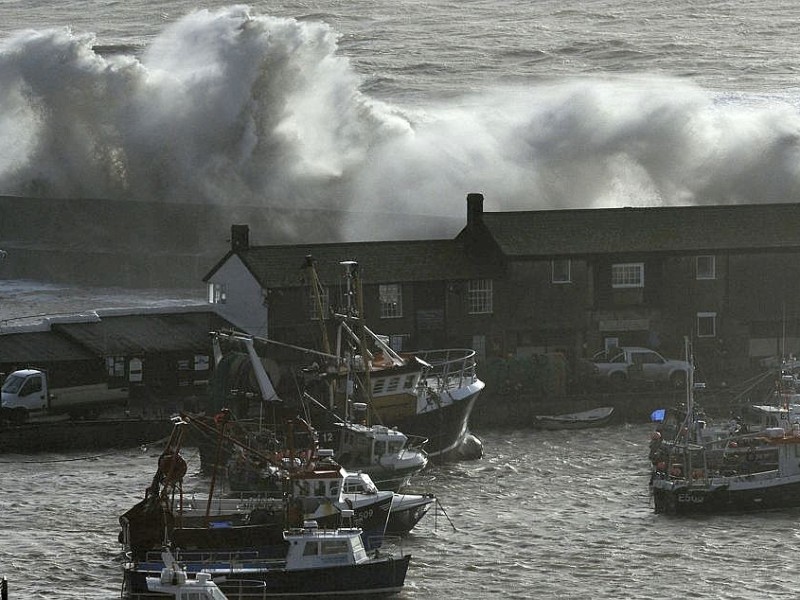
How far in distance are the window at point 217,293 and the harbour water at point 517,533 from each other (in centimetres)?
845

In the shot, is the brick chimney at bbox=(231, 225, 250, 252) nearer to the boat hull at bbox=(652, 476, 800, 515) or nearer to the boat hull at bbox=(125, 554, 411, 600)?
the boat hull at bbox=(652, 476, 800, 515)

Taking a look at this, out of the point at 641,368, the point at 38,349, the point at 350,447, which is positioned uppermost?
the point at 38,349

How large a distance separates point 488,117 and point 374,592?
68.7 meters

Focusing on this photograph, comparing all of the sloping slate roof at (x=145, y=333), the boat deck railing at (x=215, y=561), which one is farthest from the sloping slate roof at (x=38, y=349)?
the boat deck railing at (x=215, y=561)

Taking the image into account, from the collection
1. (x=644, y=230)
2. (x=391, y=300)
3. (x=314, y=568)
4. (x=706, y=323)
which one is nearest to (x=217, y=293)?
(x=391, y=300)

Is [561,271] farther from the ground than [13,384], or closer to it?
farther from the ground

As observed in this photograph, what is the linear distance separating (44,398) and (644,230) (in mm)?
20159

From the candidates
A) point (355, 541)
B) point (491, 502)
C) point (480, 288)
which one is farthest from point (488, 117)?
point (355, 541)

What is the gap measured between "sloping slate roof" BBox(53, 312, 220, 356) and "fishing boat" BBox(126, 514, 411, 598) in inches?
750

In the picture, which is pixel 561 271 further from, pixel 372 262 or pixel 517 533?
pixel 517 533

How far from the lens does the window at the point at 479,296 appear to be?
6531cm

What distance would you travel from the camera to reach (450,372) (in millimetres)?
58719

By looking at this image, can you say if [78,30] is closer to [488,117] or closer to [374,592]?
[488,117]

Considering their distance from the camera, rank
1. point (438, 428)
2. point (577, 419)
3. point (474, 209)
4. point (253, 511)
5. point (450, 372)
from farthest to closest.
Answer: point (474, 209)
point (577, 419)
point (450, 372)
point (438, 428)
point (253, 511)
